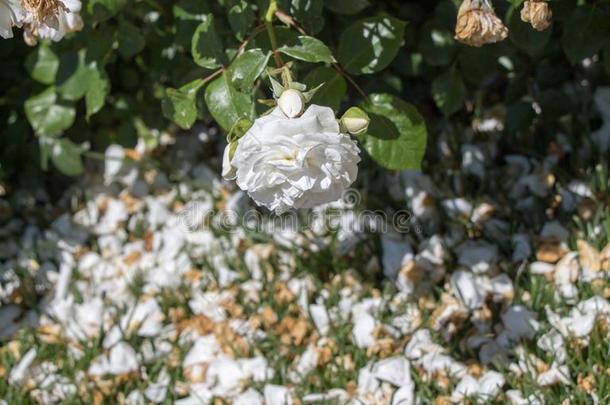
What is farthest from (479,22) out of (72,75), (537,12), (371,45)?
(72,75)

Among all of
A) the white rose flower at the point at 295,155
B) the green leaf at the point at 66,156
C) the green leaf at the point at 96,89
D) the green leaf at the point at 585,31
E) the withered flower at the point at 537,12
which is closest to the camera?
the white rose flower at the point at 295,155

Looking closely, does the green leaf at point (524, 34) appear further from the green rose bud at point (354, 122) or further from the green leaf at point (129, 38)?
the green leaf at point (129, 38)

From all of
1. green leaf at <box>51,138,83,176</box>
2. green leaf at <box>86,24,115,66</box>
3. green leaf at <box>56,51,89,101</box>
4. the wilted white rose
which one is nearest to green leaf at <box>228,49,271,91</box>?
the wilted white rose

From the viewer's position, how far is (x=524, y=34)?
4.99 feet

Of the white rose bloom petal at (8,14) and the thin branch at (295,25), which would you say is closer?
the white rose bloom petal at (8,14)

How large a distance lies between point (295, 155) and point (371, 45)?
14.0 inches

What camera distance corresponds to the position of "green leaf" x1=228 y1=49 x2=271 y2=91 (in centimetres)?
125

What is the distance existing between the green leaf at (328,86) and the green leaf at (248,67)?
0.09 m

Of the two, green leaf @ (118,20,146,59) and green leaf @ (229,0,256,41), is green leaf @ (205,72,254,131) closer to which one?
green leaf @ (229,0,256,41)

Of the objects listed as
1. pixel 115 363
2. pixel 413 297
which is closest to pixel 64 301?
pixel 115 363

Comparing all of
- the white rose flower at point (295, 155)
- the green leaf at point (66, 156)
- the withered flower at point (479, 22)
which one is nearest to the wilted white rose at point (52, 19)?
the white rose flower at point (295, 155)

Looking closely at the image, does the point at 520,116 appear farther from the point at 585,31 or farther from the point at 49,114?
the point at 49,114

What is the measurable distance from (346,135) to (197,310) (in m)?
0.84

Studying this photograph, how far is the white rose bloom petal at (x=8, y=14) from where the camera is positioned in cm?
115
